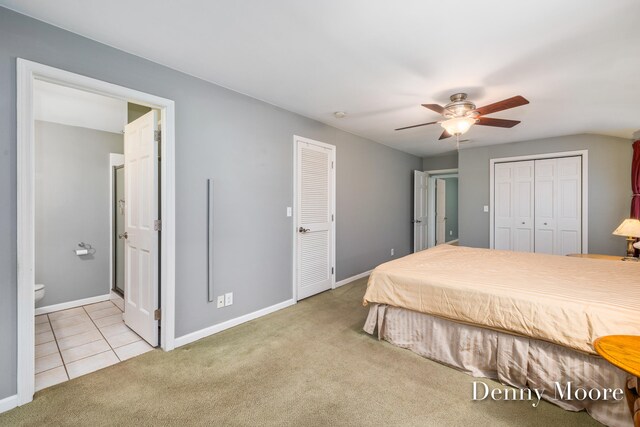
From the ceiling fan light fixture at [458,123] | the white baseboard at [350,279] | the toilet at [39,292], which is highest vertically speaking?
the ceiling fan light fixture at [458,123]

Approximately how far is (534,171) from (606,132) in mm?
949

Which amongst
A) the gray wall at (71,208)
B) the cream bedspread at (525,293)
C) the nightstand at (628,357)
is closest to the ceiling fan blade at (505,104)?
the cream bedspread at (525,293)

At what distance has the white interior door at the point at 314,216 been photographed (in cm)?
353

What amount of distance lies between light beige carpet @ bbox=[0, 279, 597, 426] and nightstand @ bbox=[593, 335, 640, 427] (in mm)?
688

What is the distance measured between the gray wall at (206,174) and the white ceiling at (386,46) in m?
0.15

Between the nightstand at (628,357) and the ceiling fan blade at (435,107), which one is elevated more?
the ceiling fan blade at (435,107)

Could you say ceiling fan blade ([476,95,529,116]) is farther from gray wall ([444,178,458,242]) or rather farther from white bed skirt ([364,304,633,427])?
gray wall ([444,178,458,242])

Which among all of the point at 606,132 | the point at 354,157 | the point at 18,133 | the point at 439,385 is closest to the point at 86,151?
the point at 18,133

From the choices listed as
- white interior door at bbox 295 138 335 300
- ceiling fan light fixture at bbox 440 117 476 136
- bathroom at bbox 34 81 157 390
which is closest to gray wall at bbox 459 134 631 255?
ceiling fan light fixture at bbox 440 117 476 136

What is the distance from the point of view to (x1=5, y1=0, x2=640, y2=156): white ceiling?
162 cm

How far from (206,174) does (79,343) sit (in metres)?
1.90

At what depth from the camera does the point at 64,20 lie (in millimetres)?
1753

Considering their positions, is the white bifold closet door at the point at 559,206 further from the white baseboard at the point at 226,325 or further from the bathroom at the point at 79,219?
the bathroom at the point at 79,219

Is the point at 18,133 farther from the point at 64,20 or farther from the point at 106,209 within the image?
the point at 106,209
